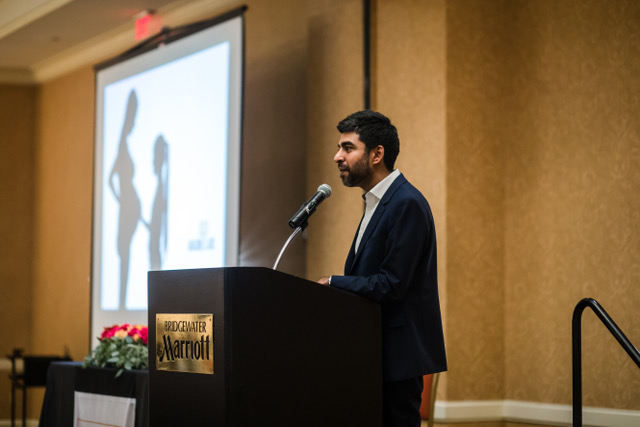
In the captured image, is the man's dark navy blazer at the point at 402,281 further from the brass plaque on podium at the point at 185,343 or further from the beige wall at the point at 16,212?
the beige wall at the point at 16,212

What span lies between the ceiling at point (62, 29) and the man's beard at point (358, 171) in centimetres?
455

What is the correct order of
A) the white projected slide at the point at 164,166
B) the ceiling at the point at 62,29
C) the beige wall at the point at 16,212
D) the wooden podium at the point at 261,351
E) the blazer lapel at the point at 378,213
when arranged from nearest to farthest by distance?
1. the wooden podium at the point at 261,351
2. the blazer lapel at the point at 378,213
3. the white projected slide at the point at 164,166
4. the ceiling at the point at 62,29
5. the beige wall at the point at 16,212

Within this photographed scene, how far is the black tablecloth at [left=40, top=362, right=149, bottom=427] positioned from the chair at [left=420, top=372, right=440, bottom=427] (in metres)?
1.33

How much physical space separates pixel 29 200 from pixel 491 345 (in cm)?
593

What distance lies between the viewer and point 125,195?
635cm

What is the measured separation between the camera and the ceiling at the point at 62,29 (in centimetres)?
662

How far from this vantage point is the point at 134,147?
6.30 metres

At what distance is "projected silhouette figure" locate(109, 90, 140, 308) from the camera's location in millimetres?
6233

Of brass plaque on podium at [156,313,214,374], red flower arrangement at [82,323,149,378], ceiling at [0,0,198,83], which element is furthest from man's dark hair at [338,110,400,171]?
ceiling at [0,0,198,83]

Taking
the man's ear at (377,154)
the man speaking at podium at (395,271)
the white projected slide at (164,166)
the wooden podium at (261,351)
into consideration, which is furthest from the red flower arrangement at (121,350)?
the man's ear at (377,154)

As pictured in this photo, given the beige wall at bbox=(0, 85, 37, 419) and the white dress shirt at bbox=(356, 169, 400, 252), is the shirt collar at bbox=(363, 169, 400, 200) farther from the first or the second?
the beige wall at bbox=(0, 85, 37, 419)

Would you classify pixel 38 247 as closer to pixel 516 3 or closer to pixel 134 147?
pixel 134 147

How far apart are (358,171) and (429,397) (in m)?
1.96

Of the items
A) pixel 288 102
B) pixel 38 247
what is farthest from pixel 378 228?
pixel 38 247
